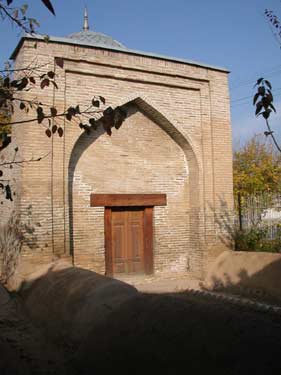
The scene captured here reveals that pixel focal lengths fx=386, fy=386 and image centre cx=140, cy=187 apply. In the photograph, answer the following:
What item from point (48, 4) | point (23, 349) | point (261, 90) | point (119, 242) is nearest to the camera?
point (48, 4)

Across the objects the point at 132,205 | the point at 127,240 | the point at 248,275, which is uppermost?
the point at 132,205

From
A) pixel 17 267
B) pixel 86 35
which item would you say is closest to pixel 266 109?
pixel 17 267

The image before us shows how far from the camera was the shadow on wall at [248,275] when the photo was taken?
7.68 m

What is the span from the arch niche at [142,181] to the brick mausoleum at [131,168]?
3cm

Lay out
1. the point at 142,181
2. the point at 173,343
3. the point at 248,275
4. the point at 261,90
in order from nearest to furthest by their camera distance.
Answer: the point at 261,90
the point at 173,343
the point at 248,275
the point at 142,181

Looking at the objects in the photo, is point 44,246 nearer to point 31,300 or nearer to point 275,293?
point 31,300

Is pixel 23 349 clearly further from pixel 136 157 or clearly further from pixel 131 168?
pixel 136 157

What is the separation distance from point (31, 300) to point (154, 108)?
5.23m

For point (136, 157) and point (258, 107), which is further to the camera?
point (136, 157)

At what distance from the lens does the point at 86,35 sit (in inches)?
438

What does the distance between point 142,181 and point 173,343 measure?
639cm

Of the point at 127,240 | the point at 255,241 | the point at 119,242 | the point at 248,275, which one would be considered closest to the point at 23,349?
the point at 119,242

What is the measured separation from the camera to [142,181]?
9.70 meters

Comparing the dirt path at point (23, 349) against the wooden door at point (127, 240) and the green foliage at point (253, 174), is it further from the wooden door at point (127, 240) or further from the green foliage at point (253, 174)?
the green foliage at point (253, 174)
